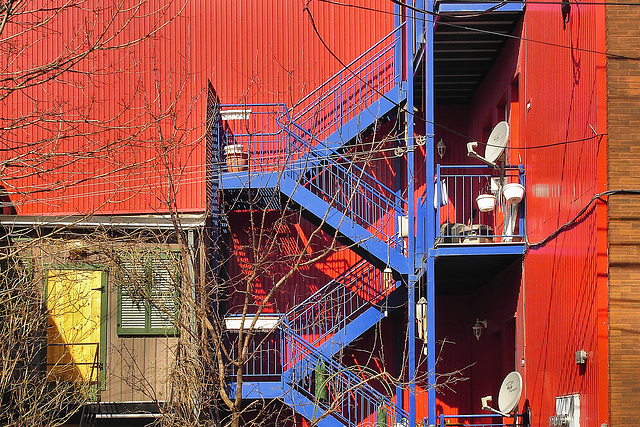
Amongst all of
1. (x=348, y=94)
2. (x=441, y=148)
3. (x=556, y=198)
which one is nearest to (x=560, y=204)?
(x=556, y=198)

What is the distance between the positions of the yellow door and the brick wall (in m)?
9.26

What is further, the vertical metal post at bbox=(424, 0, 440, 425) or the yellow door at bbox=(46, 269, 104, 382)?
the yellow door at bbox=(46, 269, 104, 382)

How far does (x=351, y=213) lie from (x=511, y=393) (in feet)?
13.6


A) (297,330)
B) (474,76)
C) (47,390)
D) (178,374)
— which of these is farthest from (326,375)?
(474,76)

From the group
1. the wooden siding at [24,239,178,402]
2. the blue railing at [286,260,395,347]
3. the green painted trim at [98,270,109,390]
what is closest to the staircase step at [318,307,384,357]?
the blue railing at [286,260,395,347]

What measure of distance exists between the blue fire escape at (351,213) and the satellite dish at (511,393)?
1.04 metres

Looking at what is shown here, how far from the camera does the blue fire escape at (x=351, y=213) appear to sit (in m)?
13.8

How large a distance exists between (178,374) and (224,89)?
749 centimetres

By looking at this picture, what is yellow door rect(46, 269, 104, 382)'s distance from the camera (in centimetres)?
1530

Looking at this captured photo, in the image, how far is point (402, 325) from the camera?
55.2 feet

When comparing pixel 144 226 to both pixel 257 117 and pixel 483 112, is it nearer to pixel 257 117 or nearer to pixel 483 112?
pixel 257 117

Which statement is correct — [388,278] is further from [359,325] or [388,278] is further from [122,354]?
[122,354]

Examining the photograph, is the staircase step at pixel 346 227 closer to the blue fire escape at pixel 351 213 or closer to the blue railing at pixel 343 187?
the blue fire escape at pixel 351 213

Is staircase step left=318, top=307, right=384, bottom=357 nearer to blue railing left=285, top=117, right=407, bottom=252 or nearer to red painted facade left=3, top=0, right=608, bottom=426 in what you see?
red painted facade left=3, top=0, right=608, bottom=426
